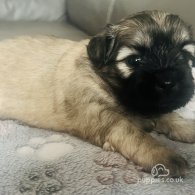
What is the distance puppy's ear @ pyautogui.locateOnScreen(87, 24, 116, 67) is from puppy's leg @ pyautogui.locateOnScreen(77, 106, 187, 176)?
0.22 meters

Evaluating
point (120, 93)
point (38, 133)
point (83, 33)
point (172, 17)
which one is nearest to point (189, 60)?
point (172, 17)

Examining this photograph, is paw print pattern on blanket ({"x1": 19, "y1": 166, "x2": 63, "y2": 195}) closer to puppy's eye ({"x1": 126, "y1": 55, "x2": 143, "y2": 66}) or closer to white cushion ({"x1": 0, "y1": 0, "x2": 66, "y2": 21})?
puppy's eye ({"x1": 126, "y1": 55, "x2": 143, "y2": 66})

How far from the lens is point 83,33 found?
9.24 ft

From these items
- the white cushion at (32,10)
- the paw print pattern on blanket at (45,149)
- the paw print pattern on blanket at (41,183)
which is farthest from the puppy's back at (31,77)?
the white cushion at (32,10)

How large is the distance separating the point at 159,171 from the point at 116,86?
44 centimetres

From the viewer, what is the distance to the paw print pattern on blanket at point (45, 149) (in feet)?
5.16

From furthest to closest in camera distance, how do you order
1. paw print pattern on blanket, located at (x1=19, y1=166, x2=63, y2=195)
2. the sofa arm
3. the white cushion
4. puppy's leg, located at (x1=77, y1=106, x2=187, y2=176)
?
the white cushion
the sofa arm
puppy's leg, located at (x1=77, y1=106, x2=187, y2=176)
paw print pattern on blanket, located at (x1=19, y1=166, x2=63, y2=195)

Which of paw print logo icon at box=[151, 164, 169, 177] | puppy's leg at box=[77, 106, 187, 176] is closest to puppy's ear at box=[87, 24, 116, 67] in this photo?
puppy's leg at box=[77, 106, 187, 176]

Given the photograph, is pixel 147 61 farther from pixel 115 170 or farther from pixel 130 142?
pixel 115 170

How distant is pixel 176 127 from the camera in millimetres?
1820

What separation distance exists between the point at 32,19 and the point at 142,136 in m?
1.65

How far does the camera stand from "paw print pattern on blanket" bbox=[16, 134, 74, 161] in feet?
5.16

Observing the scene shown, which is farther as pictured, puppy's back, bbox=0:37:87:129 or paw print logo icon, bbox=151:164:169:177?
puppy's back, bbox=0:37:87:129

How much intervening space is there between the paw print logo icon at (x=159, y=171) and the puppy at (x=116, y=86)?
0.06 feet
